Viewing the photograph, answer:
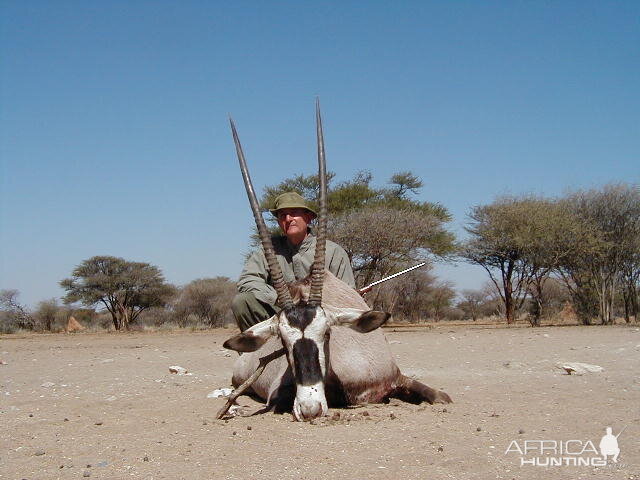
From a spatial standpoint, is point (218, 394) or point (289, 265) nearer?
Result: point (218, 394)

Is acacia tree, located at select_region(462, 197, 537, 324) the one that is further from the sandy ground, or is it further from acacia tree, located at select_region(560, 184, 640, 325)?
the sandy ground

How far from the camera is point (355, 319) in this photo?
4738 millimetres

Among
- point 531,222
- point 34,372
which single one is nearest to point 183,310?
point 531,222

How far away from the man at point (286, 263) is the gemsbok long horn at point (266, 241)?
1.08m

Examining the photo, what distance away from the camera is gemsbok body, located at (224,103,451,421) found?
4.34m

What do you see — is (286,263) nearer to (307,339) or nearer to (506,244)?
(307,339)

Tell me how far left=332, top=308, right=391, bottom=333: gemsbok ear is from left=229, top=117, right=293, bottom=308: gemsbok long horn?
39cm

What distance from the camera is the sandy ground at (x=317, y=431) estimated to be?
10.6 feet

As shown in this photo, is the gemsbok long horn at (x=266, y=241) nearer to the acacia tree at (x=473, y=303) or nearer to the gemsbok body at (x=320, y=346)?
the gemsbok body at (x=320, y=346)

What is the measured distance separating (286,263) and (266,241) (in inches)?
53.2

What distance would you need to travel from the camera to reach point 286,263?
20.2ft

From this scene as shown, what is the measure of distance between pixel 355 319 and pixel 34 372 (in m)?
5.15

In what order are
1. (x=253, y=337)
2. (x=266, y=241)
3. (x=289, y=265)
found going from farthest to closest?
(x=289, y=265)
(x=266, y=241)
(x=253, y=337)

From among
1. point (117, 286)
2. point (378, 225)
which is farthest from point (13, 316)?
point (378, 225)
